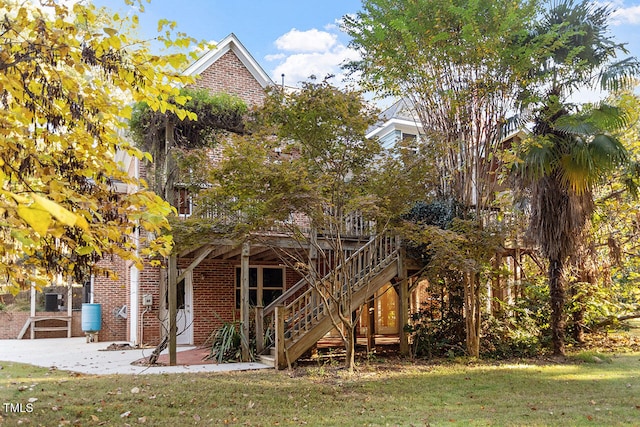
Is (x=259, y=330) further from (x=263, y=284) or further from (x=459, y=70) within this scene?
(x=459, y=70)

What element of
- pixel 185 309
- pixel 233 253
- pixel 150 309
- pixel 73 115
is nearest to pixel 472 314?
pixel 233 253

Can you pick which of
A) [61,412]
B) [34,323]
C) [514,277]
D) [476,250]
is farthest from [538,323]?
[34,323]

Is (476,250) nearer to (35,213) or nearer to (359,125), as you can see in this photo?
(359,125)

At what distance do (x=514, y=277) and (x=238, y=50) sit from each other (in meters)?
9.68

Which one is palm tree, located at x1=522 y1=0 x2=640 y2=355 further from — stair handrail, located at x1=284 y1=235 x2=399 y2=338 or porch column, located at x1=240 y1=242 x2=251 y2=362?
porch column, located at x1=240 y1=242 x2=251 y2=362

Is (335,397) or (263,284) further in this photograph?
(263,284)

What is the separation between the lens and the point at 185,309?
46.7 ft

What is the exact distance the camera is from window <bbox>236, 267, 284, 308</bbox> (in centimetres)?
1473

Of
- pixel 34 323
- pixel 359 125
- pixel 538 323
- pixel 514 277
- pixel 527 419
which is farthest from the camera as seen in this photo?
pixel 34 323

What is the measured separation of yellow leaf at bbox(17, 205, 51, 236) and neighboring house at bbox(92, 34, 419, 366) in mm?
9612

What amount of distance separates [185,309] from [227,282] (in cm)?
130

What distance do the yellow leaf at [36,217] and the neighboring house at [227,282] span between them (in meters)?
9.61

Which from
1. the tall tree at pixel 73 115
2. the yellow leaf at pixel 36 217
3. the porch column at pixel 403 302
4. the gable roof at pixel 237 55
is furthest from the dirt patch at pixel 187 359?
the yellow leaf at pixel 36 217

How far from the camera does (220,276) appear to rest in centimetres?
1454
